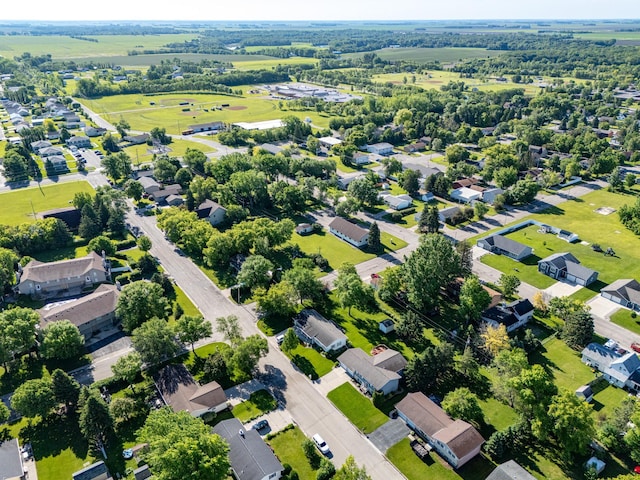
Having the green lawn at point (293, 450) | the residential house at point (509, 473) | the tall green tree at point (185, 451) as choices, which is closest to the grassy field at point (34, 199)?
the tall green tree at point (185, 451)

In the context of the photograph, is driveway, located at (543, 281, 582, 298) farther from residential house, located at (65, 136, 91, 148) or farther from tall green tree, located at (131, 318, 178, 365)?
residential house, located at (65, 136, 91, 148)

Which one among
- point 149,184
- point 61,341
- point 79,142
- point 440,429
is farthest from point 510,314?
point 79,142

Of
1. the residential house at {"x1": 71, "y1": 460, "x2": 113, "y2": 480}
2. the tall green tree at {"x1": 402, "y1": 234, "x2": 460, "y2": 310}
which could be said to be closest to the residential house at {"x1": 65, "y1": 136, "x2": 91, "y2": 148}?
the tall green tree at {"x1": 402, "y1": 234, "x2": 460, "y2": 310}

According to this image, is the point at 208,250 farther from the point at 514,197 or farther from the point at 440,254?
the point at 514,197

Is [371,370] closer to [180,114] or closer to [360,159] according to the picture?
[360,159]

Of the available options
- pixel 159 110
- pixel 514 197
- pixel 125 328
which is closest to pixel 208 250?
pixel 125 328

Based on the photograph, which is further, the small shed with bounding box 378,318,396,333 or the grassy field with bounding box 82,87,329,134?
the grassy field with bounding box 82,87,329,134

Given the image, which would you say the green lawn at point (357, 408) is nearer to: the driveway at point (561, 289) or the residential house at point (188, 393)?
the residential house at point (188, 393)
